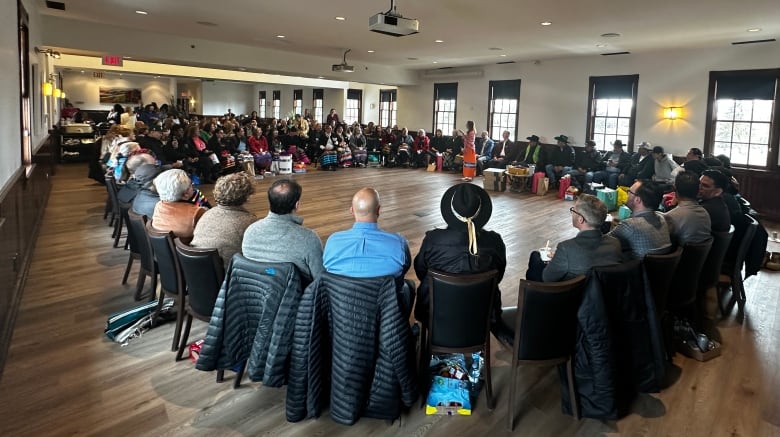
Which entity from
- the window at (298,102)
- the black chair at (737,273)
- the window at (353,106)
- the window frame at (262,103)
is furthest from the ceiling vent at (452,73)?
the black chair at (737,273)

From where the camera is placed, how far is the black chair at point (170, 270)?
313 centimetres

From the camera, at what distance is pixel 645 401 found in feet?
9.31

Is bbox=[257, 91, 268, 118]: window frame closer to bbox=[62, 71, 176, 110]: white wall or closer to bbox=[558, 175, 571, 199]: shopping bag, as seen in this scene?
bbox=[62, 71, 176, 110]: white wall

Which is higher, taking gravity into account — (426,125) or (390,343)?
(426,125)

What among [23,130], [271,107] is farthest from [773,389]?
[271,107]

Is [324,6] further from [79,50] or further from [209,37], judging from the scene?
[79,50]

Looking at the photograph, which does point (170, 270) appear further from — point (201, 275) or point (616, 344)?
point (616, 344)

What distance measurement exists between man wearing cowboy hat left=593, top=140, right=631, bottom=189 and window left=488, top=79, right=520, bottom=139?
3.41m

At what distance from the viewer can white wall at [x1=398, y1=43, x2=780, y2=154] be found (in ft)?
32.5

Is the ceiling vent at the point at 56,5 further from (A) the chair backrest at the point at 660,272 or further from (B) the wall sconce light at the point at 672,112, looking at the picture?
(B) the wall sconce light at the point at 672,112

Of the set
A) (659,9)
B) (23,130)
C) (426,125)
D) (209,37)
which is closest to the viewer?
(23,130)

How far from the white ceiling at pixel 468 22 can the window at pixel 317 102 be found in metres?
10.1

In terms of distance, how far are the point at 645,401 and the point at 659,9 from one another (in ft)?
18.7

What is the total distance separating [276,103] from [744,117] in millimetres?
18513
